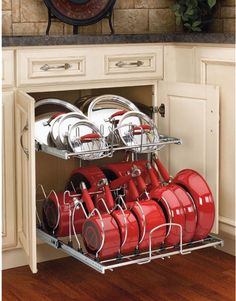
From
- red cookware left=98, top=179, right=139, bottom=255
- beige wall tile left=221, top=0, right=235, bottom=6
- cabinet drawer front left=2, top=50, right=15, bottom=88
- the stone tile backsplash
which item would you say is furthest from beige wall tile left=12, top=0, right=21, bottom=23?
red cookware left=98, top=179, right=139, bottom=255

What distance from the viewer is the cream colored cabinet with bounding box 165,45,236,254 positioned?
2781 millimetres

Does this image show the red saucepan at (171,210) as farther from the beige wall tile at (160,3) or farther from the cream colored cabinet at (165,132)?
the beige wall tile at (160,3)

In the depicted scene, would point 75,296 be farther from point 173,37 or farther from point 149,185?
point 173,37

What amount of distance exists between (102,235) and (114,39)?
3.31 feet

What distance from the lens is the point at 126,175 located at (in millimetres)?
2719

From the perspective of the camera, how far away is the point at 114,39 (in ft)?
9.47

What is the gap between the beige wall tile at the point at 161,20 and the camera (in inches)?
135

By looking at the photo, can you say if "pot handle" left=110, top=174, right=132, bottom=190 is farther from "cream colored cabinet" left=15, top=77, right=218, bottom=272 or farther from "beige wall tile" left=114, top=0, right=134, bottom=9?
"beige wall tile" left=114, top=0, right=134, bottom=9

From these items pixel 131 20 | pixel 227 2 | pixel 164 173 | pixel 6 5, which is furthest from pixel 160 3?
pixel 164 173

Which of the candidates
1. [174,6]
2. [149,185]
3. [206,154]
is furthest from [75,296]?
[174,6]

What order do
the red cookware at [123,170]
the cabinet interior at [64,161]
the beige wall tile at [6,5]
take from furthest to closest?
the cabinet interior at [64,161] < the beige wall tile at [6,5] < the red cookware at [123,170]

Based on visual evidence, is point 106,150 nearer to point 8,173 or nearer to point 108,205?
point 108,205

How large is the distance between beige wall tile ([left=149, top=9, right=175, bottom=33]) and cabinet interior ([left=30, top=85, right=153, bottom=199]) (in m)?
0.41

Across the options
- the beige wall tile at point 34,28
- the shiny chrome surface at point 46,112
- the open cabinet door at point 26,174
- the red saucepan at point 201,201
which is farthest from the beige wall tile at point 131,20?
the red saucepan at point 201,201
